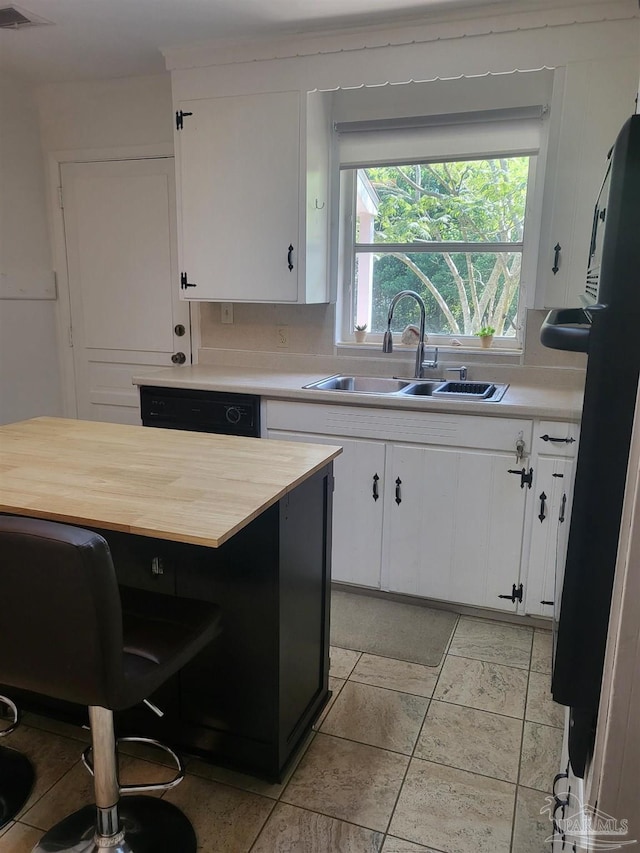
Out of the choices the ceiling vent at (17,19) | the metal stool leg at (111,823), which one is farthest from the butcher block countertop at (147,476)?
the ceiling vent at (17,19)

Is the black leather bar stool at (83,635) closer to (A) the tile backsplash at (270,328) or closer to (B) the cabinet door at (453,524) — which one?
(B) the cabinet door at (453,524)

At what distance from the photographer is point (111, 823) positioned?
1.40 meters

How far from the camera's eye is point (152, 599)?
1.51 m

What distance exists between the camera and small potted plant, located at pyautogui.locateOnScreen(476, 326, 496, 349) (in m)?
3.01

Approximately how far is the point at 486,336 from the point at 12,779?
8.51 ft

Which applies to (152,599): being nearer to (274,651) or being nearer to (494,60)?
(274,651)

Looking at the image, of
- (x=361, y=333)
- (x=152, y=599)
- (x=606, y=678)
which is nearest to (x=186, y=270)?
(x=361, y=333)

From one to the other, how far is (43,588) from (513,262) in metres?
2.66

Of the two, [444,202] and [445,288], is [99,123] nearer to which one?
[444,202]

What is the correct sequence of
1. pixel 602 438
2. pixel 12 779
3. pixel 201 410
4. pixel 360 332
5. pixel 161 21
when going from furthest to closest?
pixel 360 332
pixel 201 410
pixel 161 21
pixel 12 779
pixel 602 438

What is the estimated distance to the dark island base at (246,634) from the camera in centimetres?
158

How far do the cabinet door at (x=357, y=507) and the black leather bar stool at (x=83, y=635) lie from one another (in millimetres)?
1380

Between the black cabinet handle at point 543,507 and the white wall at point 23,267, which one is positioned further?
the white wall at point 23,267

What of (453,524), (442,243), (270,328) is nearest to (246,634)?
(453,524)
